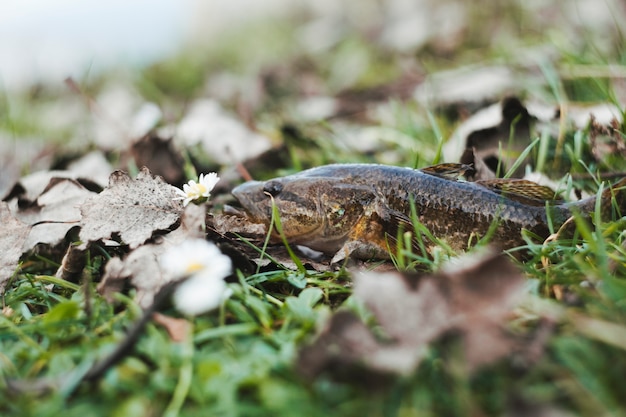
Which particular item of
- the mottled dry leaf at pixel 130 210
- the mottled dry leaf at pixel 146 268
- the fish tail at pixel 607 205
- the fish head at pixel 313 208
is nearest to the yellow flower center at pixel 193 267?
the mottled dry leaf at pixel 146 268

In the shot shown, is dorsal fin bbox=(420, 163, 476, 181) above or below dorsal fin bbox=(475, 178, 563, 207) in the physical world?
above

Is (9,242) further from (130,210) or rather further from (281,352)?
(281,352)

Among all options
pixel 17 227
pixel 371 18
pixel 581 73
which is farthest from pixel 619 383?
pixel 371 18

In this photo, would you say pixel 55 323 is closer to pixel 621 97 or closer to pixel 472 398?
pixel 472 398

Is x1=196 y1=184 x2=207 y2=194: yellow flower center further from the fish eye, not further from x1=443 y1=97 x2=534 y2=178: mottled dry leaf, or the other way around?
x1=443 y1=97 x2=534 y2=178: mottled dry leaf

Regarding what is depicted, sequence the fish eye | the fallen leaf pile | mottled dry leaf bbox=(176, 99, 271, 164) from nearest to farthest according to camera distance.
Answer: the fallen leaf pile < the fish eye < mottled dry leaf bbox=(176, 99, 271, 164)

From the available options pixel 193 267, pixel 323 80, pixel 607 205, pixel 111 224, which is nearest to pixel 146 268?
pixel 193 267

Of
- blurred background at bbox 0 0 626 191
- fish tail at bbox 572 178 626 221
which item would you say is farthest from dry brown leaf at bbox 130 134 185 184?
fish tail at bbox 572 178 626 221
